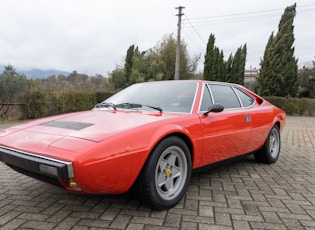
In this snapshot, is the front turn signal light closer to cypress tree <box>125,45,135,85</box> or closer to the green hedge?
the green hedge

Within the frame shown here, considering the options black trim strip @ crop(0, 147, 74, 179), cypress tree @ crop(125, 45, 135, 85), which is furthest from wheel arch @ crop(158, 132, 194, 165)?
cypress tree @ crop(125, 45, 135, 85)

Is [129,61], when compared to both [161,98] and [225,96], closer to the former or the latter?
[225,96]

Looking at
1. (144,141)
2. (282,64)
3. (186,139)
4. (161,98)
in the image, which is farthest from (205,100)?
(282,64)

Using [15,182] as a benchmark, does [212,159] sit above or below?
above

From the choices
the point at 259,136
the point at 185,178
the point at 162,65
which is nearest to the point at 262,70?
the point at 162,65

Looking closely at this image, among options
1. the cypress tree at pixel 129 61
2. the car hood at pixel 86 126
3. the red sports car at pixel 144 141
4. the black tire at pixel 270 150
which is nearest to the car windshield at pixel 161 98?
the red sports car at pixel 144 141

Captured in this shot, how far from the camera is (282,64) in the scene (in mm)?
19281

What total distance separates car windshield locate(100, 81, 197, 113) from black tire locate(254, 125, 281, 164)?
1.83m

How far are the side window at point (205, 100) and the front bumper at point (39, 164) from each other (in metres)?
1.70

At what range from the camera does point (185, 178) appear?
2697mm

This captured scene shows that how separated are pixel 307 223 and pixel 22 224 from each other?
246 cm

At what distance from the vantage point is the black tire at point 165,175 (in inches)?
88.7

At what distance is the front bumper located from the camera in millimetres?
1835

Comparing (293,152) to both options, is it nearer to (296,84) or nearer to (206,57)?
(296,84)
